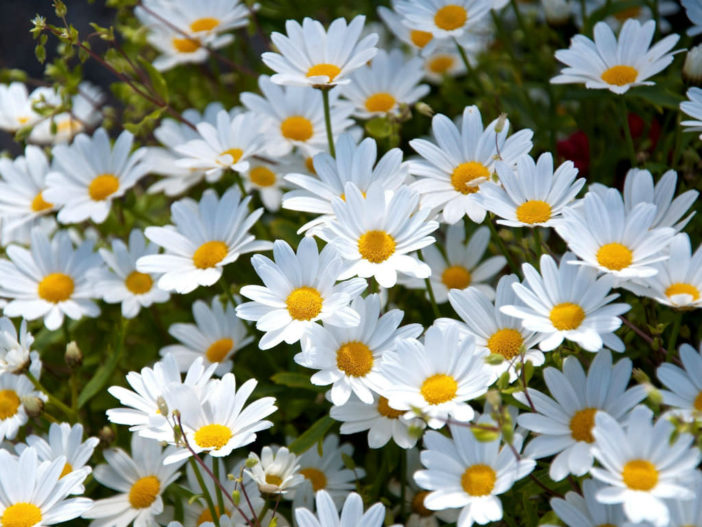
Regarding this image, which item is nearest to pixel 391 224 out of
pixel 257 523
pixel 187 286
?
pixel 187 286

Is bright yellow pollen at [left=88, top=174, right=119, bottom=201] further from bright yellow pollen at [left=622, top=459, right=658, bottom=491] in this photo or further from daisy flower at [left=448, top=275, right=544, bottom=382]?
bright yellow pollen at [left=622, top=459, right=658, bottom=491]

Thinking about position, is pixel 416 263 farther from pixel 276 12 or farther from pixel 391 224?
pixel 276 12

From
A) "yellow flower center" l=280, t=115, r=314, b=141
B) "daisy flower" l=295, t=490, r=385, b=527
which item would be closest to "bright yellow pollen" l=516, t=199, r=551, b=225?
"daisy flower" l=295, t=490, r=385, b=527

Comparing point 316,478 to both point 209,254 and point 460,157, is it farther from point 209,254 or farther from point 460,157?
point 460,157

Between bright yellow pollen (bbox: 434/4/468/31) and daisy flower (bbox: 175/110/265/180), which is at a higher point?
bright yellow pollen (bbox: 434/4/468/31)

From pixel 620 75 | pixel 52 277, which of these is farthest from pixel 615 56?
pixel 52 277

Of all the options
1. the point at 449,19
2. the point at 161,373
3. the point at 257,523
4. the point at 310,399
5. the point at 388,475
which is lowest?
the point at 388,475
